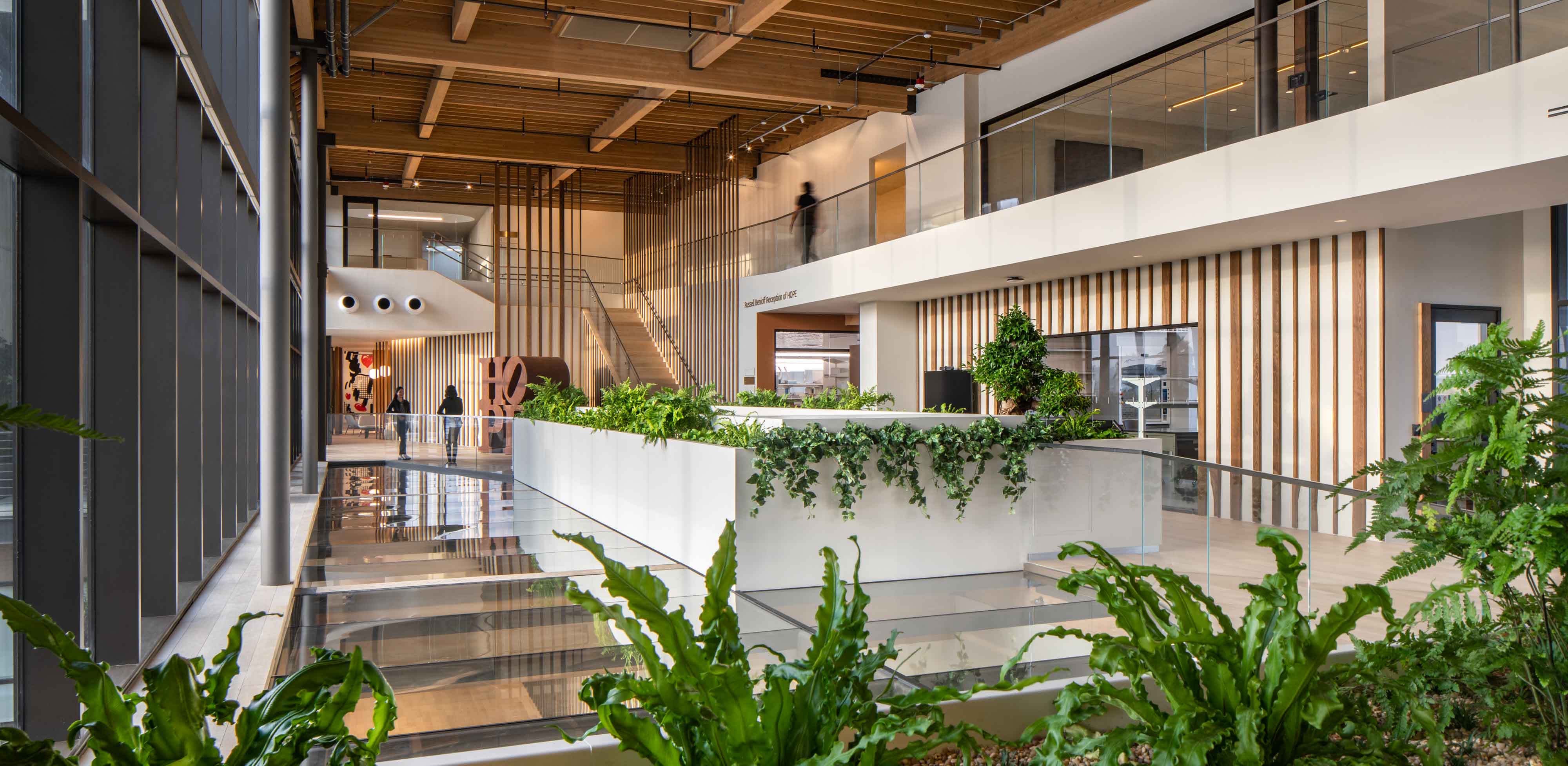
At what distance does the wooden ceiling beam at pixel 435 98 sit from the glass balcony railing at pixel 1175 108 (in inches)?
216

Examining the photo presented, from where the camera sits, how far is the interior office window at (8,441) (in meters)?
3.16

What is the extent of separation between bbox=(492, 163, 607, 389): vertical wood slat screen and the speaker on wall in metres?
11.3

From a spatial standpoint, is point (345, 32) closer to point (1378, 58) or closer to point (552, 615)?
point (552, 615)

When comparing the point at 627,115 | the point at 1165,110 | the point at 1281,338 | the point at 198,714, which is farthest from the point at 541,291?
the point at 198,714

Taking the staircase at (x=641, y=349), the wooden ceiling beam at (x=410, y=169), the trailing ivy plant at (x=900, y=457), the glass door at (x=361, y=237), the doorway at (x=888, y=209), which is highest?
the wooden ceiling beam at (x=410, y=169)

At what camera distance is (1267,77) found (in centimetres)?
812

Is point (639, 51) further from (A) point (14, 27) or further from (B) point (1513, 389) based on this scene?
(B) point (1513, 389)

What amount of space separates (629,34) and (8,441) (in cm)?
987

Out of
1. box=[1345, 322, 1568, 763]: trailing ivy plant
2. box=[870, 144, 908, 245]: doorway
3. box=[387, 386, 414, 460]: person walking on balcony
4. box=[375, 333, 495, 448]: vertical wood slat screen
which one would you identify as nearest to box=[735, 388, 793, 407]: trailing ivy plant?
box=[870, 144, 908, 245]: doorway

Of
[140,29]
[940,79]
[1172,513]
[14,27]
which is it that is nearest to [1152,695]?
[1172,513]

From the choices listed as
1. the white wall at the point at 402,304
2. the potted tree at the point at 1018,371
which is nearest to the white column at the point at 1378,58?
the potted tree at the point at 1018,371

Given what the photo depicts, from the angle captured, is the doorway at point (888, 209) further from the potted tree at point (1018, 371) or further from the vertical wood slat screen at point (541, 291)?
the vertical wood slat screen at point (541, 291)

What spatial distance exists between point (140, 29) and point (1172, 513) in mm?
5388

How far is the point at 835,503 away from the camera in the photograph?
19.5 ft
